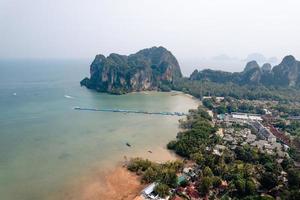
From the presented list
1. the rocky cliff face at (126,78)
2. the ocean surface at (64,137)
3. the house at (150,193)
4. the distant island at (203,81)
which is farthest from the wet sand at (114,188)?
the rocky cliff face at (126,78)

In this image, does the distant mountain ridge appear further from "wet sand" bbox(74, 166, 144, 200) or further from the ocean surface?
"wet sand" bbox(74, 166, 144, 200)

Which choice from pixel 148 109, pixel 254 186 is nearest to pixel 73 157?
pixel 254 186

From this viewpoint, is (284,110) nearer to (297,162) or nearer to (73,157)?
(297,162)

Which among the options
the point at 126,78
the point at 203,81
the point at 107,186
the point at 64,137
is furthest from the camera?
the point at 203,81

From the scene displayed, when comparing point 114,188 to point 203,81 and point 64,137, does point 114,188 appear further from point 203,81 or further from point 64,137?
point 203,81

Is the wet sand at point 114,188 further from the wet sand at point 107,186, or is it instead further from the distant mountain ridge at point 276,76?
the distant mountain ridge at point 276,76

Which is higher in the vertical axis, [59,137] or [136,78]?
[136,78]

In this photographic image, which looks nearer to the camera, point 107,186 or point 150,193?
point 150,193

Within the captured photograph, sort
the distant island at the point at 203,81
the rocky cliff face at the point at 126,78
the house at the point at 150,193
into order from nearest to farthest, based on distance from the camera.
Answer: the house at the point at 150,193 → the distant island at the point at 203,81 → the rocky cliff face at the point at 126,78

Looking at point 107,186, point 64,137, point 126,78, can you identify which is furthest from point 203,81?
point 107,186
